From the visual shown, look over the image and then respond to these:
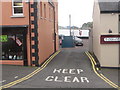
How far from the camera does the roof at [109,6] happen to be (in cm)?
1648

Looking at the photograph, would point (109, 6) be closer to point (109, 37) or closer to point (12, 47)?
point (109, 37)

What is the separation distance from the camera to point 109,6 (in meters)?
17.1

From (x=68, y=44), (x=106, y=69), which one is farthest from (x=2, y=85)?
(x=68, y=44)

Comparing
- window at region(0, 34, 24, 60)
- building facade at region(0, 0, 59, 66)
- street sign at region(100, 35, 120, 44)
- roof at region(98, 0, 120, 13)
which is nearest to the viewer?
street sign at region(100, 35, 120, 44)

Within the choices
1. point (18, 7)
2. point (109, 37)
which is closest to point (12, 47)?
point (18, 7)

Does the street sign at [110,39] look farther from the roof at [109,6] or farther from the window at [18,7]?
the window at [18,7]

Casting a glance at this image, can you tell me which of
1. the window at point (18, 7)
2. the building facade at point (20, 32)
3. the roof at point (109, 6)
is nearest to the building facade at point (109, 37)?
the roof at point (109, 6)

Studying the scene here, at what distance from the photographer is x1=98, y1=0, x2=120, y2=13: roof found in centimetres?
1648

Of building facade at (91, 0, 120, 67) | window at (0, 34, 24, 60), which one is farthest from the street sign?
window at (0, 34, 24, 60)

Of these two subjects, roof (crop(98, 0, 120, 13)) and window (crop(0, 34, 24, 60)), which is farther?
window (crop(0, 34, 24, 60))

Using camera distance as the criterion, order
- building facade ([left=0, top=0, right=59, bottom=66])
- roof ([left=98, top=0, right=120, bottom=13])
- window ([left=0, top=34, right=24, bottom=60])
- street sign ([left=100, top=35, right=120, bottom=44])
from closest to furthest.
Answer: street sign ([left=100, top=35, right=120, bottom=44]) → roof ([left=98, top=0, right=120, bottom=13]) → building facade ([left=0, top=0, right=59, bottom=66]) → window ([left=0, top=34, right=24, bottom=60])

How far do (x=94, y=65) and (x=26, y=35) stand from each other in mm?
6293

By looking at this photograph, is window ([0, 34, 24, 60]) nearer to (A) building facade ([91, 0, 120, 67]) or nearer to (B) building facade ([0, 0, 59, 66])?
(B) building facade ([0, 0, 59, 66])

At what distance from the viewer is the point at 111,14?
16.6 meters
